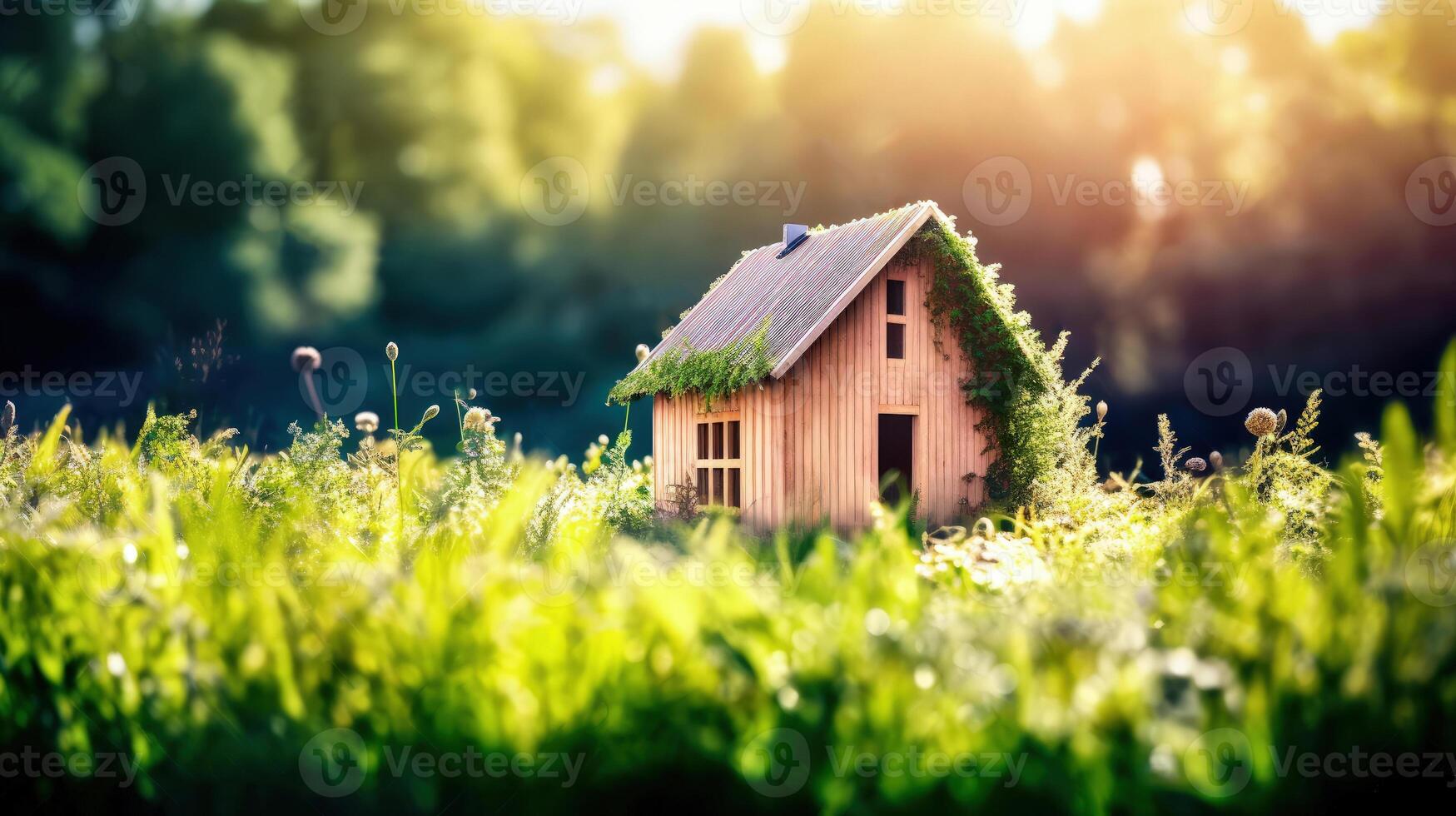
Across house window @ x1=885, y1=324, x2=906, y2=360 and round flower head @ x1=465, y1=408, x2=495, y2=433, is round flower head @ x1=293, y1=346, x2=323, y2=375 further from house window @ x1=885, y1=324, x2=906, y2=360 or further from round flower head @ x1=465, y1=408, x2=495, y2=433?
house window @ x1=885, y1=324, x2=906, y2=360

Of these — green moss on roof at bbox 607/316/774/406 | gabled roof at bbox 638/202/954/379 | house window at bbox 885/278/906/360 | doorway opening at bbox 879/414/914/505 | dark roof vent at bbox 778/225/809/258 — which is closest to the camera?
gabled roof at bbox 638/202/954/379

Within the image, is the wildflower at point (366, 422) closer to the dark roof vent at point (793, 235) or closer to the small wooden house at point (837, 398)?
the small wooden house at point (837, 398)

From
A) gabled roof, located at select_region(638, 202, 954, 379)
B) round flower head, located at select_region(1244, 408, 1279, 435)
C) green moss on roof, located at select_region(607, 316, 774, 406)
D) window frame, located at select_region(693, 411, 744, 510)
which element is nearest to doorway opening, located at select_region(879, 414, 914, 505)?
window frame, located at select_region(693, 411, 744, 510)

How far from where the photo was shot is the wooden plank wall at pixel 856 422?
1206cm

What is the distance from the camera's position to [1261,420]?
30.4 ft

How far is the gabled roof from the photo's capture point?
465 inches

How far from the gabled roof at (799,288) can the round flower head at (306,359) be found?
16.5 ft

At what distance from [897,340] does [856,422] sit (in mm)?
1348

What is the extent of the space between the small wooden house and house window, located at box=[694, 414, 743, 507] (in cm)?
2

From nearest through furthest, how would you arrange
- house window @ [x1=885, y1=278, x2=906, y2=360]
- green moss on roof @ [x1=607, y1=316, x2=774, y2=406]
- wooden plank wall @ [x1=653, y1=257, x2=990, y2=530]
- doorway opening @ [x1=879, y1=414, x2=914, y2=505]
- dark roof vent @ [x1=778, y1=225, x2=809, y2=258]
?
green moss on roof @ [x1=607, y1=316, x2=774, y2=406] < wooden plank wall @ [x1=653, y1=257, x2=990, y2=530] < house window @ [x1=885, y1=278, x2=906, y2=360] < doorway opening @ [x1=879, y1=414, x2=914, y2=505] < dark roof vent @ [x1=778, y1=225, x2=809, y2=258]

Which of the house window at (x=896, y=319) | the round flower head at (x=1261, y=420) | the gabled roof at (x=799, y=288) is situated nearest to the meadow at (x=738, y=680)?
the round flower head at (x=1261, y=420)

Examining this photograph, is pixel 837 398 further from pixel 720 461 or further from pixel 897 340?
pixel 720 461

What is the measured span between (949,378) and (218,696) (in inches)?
468

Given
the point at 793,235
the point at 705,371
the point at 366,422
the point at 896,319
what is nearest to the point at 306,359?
the point at 366,422
